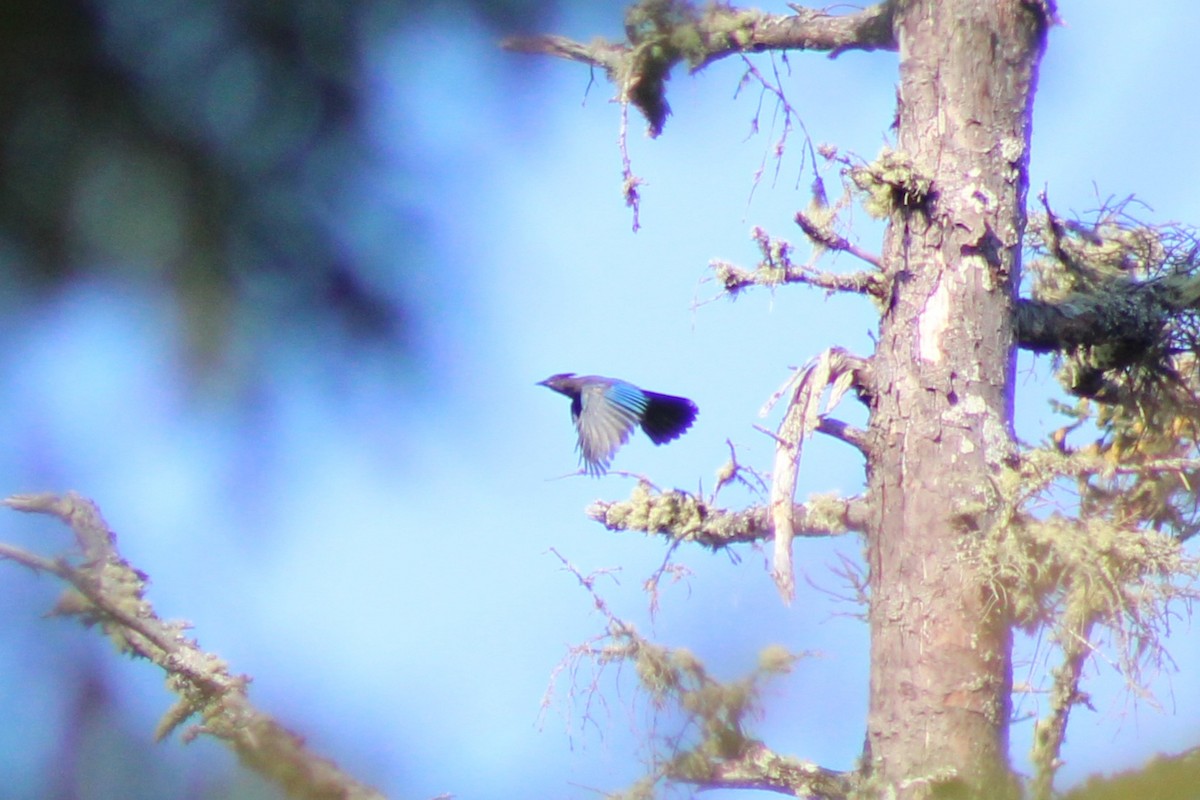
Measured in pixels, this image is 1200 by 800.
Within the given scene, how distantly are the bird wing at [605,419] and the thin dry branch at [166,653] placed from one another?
1555 mm

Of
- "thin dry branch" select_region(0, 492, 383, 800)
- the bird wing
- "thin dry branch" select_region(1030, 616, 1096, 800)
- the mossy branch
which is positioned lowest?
"thin dry branch" select_region(0, 492, 383, 800)

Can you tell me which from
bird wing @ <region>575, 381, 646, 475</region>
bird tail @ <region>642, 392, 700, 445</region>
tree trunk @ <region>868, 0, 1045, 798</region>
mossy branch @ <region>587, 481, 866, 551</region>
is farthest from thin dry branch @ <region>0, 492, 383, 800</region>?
bird tail @ <region>642, 392, 700, 445</region>

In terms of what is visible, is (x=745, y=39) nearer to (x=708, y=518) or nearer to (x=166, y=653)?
(x=708, y=518)

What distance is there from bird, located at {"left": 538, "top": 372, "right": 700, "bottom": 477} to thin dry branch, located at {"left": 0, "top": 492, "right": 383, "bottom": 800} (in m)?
1.61

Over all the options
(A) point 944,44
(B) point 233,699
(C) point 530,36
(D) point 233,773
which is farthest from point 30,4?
(A) point 944,44

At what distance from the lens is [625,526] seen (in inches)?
162

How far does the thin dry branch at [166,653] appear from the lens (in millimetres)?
1510

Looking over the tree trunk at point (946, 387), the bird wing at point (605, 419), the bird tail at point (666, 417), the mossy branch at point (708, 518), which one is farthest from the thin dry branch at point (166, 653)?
the bird tail at point (666, 417)

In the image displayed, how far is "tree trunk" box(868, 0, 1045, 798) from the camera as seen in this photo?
3684 mm

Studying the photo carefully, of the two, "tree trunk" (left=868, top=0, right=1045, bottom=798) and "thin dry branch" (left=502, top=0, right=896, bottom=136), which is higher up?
"thin dry branch" (left=502, top=0, right=896, bottom=136)

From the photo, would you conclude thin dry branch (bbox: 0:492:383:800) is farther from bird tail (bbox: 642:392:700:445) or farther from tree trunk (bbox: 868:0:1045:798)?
bird tail (bbox: 642:392:700:445)

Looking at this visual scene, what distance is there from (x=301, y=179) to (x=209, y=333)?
0.16m

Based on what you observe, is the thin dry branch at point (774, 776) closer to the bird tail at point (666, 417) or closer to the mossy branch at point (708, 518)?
the mossy branch at point (708, 518)

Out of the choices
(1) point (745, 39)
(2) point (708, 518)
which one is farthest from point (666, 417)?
(1) point (745, 39)
